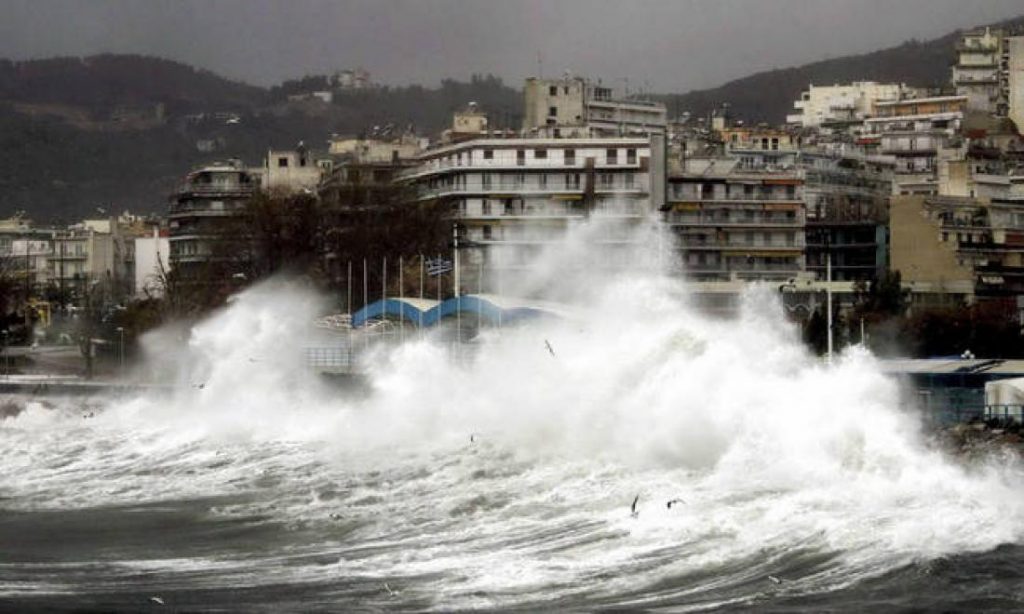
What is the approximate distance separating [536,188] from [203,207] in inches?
1333

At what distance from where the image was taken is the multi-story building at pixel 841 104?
148m

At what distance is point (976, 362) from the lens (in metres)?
48.3

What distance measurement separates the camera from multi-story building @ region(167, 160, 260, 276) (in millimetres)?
106688

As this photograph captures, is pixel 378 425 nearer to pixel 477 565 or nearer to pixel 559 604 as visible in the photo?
pixel 477 565

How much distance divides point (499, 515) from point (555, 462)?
631cm

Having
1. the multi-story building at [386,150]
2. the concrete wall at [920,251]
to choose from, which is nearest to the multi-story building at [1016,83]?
the multi-story building at [386,150]

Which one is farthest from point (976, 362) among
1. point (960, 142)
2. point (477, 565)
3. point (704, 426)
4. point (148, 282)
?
point (148, 282)

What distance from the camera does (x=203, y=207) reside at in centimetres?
11169

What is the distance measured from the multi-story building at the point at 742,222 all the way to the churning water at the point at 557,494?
2755 cm

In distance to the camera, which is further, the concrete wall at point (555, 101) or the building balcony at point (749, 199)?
the concrete wall at point (555, 101)

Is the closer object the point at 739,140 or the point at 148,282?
the point at 739,140

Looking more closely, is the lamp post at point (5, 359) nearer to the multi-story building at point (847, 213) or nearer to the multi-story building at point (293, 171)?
the multi-story building at point (293, 171)

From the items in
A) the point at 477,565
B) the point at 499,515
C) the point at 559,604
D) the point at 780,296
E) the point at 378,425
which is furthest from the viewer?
the point at 780,296

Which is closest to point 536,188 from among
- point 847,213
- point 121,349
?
point 847,213
